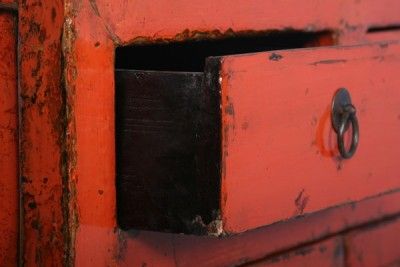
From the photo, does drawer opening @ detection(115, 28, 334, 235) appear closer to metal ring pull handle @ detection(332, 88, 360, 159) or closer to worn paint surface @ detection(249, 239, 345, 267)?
metal ring pull handle @ detection(332, 88, 360, 159)

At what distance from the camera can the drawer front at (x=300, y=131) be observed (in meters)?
0.91

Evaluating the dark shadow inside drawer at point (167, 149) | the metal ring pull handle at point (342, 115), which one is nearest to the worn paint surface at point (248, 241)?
the dark shadow inside drawer at point (167, 149)

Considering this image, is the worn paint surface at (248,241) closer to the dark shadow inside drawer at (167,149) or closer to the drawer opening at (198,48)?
the dark shadow inside drawer at (167,149)

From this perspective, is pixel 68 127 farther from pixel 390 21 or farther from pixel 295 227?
→ pixel 390 21

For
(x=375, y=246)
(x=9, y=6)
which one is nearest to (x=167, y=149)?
(x=9, y=6)

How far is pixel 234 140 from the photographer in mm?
899

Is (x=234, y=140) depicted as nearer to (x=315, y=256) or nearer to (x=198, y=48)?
(x=198, y=48)

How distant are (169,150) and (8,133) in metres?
0.21

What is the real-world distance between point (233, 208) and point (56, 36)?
0.28 meters

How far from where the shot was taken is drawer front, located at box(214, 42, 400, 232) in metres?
0.91

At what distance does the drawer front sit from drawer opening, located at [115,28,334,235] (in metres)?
0.02

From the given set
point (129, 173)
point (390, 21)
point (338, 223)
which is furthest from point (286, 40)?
point (129, 173)

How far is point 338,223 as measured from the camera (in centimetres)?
146

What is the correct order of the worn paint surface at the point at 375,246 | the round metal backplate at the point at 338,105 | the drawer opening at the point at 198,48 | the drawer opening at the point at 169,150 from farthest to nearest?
the worn paint surface at the point at 375,246 → the drawer opening at the point at 198,48 → the round metal backplate at the point at 338,105 → the drawer opening at the point at 169,150
